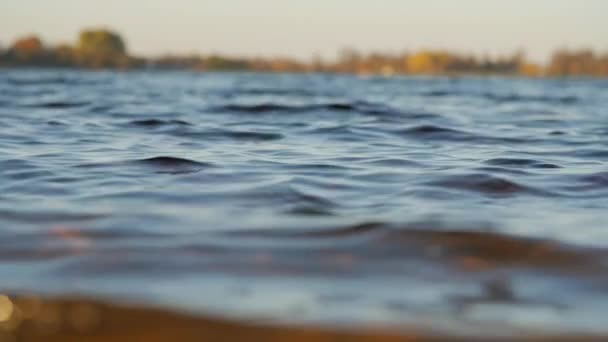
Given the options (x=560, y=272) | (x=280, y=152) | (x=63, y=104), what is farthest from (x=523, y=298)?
(x=63, y=104)

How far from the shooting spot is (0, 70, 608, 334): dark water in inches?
101

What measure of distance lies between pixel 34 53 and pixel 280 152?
9202 cm

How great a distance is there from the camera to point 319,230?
360 centimetres

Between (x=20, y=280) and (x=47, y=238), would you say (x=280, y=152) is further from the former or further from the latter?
(x=20, y=280)

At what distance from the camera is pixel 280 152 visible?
712cm

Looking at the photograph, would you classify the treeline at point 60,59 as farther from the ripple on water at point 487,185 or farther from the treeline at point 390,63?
the ripple on water at point 487,185

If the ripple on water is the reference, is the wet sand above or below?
above

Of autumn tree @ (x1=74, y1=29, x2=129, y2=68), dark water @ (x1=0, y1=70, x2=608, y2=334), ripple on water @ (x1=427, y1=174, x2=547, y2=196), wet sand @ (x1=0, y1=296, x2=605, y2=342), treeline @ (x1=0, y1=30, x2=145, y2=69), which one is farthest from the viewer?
autumn tree @ (x1=74, y1=29, x2=129, y2=68)

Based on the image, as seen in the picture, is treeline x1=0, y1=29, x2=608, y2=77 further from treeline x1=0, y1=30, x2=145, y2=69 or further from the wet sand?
the wet sand

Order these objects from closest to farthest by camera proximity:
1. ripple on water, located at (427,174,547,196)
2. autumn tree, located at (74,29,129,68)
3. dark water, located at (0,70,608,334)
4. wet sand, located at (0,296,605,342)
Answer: wet sand, located at (0,296,605,342), dark water, located at (0,70,608,334), ripple on water, located at (427,174,547,196), autumn tree, located at (74,29,129,68)

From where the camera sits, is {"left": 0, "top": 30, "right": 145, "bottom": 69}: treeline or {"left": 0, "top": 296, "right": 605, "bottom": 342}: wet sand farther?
{"left": 0, "top": 30, "right": 145, "bottom": 69}: treeline

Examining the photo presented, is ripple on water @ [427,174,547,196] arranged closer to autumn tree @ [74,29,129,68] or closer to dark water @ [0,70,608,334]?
dark water @ [0,70,608,334]

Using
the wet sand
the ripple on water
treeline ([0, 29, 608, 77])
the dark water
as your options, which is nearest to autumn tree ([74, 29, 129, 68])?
treeline ([0, 29, 608, 77])

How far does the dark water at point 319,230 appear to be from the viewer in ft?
8.38
